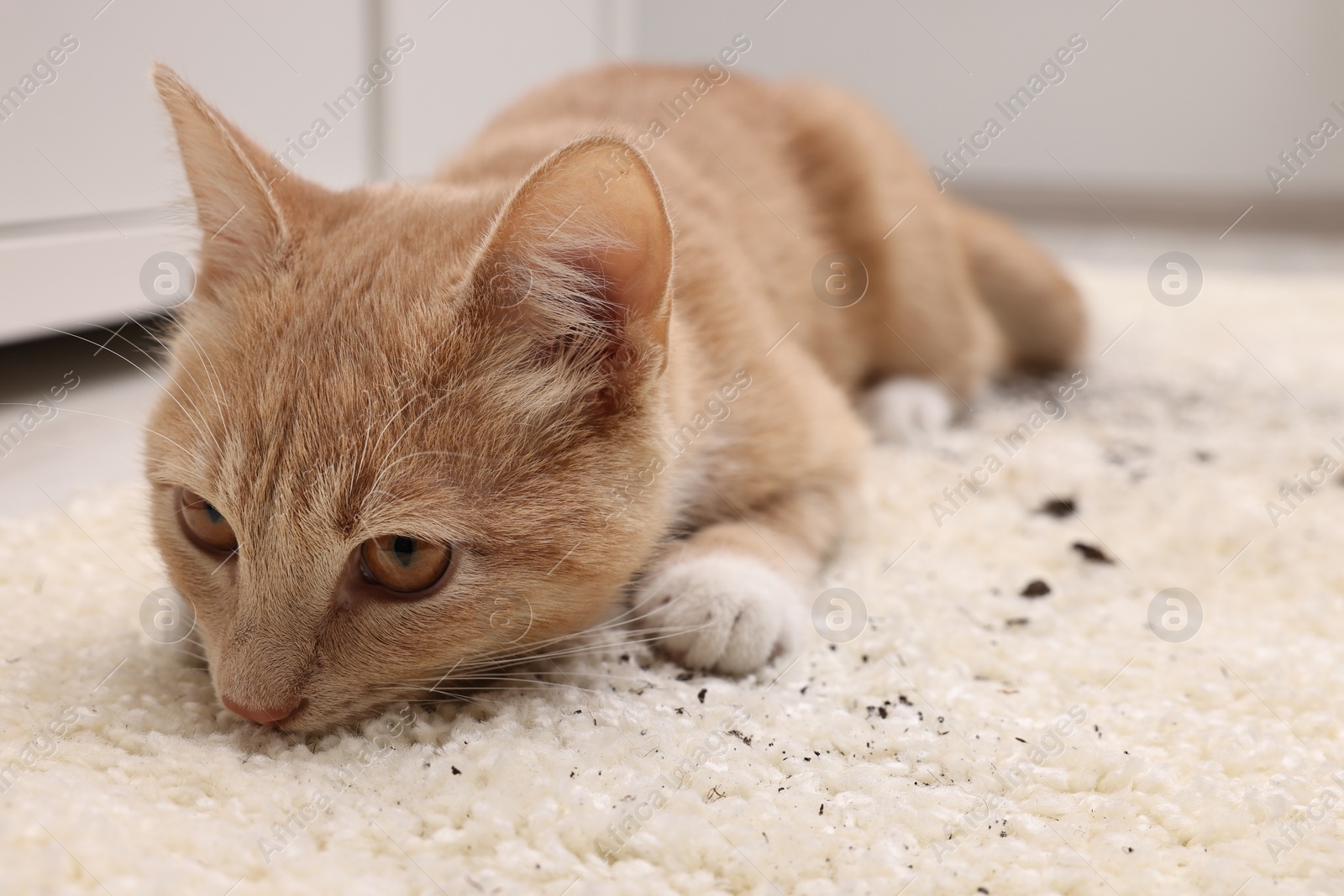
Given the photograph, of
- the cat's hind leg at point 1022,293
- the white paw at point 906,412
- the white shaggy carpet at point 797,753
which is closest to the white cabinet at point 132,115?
the white shaggy carpet at point 797,753

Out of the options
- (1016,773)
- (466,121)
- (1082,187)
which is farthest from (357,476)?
(1082,187)

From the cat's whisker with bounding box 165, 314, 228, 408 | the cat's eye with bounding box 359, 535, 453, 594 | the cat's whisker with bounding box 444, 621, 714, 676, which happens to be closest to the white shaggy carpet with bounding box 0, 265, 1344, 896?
the cat's whisker with bounding box 444, 621, 714, 676

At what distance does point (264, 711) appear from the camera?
113 cm

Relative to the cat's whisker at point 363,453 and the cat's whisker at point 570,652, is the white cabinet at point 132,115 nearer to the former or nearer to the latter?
the cat's whisker at point 363,453

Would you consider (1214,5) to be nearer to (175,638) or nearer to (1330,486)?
(1330,486)

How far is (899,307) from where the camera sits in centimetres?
261

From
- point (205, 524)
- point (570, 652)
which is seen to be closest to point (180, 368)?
point (205, 524)

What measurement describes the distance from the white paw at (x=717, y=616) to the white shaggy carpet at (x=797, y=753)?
4 centimetres

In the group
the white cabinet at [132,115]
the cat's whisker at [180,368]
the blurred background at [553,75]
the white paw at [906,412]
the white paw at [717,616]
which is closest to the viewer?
the cat's whisker at [180,368]

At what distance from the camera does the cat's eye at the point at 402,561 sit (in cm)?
116

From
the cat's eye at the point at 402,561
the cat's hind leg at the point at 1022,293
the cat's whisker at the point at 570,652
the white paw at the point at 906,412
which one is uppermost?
the cat's hind leg at the point at 1022,293

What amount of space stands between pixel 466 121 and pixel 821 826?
325cm

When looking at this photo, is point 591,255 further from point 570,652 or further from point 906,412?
point 906,412

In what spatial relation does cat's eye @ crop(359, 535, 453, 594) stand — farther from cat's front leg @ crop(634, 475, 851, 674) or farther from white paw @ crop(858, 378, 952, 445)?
white paw @ crop(858, 378, 952, 445)
